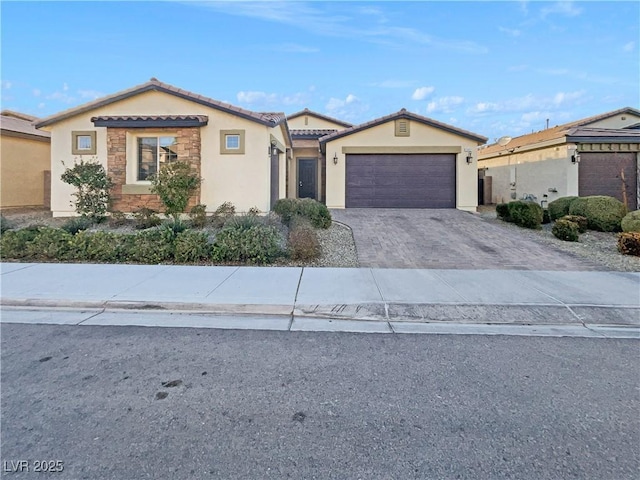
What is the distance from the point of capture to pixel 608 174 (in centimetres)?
1662

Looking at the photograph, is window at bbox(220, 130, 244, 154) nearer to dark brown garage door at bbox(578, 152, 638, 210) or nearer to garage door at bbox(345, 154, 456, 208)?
garage door at bbox(345, 154, 456, 208)

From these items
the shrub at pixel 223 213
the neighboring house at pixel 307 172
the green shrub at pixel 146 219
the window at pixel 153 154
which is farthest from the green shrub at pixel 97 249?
the neighboring house at pixel 307 172

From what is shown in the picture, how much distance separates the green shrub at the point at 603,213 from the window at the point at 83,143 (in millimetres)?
16974

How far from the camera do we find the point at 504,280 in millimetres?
7363

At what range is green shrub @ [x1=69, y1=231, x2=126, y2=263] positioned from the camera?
866 centimetres

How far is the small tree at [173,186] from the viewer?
11328 mm

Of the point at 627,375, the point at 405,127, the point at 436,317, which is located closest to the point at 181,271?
the point at 436,317

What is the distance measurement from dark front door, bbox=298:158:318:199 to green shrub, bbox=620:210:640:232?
1416cm

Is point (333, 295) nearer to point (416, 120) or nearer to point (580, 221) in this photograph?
point (580, 221)

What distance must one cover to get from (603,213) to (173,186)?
44.1 ft

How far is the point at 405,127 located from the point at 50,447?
17.2m

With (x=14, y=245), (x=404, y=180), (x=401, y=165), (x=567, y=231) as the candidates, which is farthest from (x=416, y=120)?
(x=14, y=245)

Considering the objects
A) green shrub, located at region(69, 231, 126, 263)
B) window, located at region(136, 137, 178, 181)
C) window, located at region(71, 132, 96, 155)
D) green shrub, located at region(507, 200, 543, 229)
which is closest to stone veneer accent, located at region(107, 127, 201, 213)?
window, located at region(136, 137, 178, 181)

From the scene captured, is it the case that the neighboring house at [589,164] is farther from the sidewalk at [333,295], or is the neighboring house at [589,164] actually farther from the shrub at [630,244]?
the sidewalk at [333,295]
